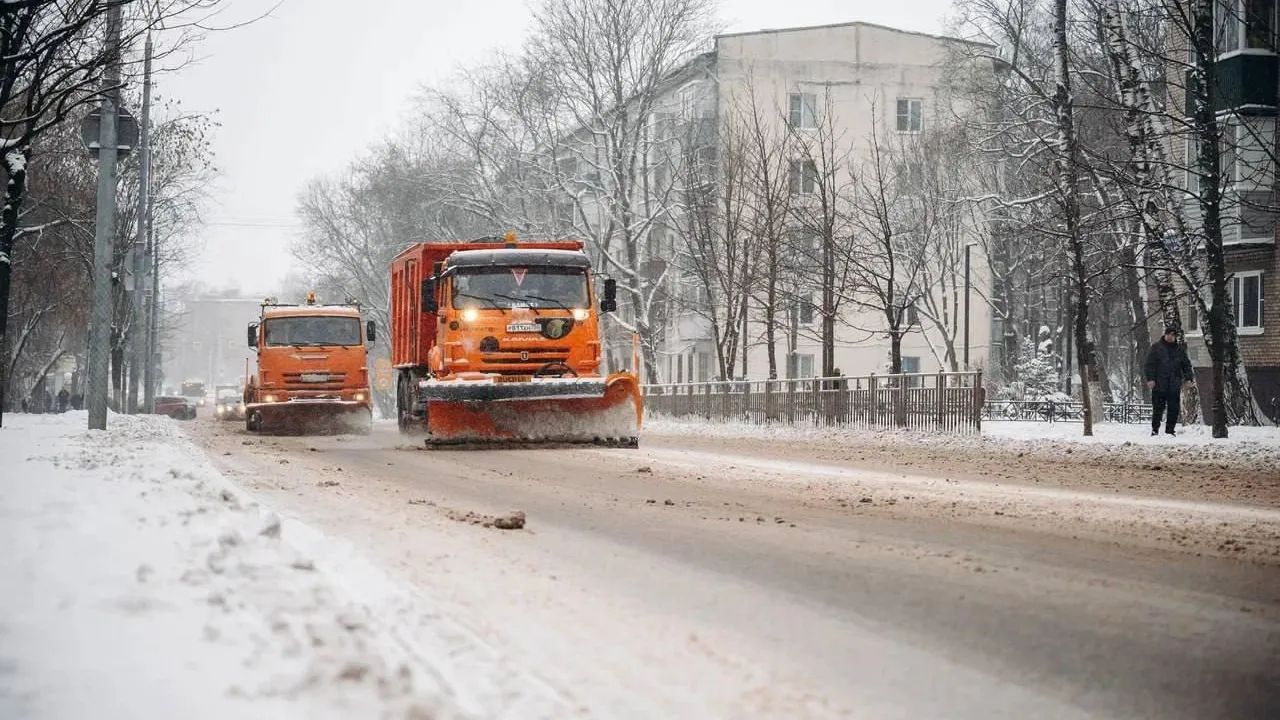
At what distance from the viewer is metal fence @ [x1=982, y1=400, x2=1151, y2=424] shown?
33.8m

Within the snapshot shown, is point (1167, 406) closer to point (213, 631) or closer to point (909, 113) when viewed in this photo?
point (213, 631)

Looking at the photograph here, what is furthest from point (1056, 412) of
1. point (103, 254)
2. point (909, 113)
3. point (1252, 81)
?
point (909, 113)

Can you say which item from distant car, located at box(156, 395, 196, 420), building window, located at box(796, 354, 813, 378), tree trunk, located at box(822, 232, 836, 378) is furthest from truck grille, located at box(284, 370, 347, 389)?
distant car, located at box(156, 395, 196, 420)

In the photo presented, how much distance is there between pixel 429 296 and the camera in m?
20.8

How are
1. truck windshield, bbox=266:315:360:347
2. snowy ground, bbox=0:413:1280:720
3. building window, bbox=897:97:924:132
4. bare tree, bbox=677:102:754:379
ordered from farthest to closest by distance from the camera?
building window, bbox=897:97:924:132, bare tree, bbox=677:102:754:379, truck windshield, bbox=266:315:360:347, snowy ground, bbox=0:413:1280:720

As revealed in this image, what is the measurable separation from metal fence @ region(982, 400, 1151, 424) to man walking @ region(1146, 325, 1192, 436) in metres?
9.24

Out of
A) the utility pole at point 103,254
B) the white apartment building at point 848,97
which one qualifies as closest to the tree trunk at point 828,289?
the utility pole at point 103,254

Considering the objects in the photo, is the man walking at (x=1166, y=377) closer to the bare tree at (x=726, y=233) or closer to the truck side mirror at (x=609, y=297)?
the truck side mirror at (x=609, y=297)

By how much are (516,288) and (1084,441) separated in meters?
9.38

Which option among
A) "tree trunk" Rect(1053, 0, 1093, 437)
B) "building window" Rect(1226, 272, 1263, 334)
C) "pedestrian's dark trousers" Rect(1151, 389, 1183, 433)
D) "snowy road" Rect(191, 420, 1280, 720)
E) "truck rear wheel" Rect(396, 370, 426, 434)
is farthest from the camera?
"building window" Rect(1226, 272, 1263, 334)

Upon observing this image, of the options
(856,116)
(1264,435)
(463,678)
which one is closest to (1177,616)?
(463,678)

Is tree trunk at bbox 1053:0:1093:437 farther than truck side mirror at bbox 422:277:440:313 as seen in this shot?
Yes

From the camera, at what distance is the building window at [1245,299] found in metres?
34.8

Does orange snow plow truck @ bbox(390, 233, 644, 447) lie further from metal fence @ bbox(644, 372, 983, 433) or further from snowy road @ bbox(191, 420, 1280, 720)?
metal fence @ bbox(644, 372, 983, 433)
